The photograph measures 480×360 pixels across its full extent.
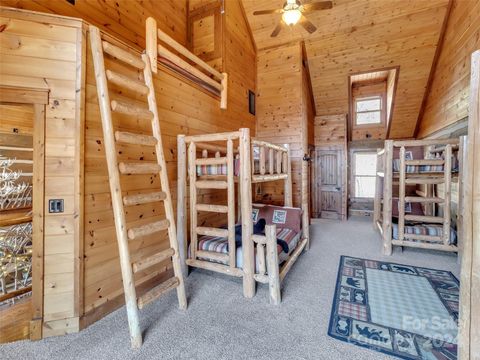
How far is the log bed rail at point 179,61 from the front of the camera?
2549mm

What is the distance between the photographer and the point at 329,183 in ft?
21.3

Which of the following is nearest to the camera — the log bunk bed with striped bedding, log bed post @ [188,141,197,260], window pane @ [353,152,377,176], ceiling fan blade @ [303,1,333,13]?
the log bunk bed with striped bedding

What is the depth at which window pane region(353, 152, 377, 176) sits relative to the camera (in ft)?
21.7

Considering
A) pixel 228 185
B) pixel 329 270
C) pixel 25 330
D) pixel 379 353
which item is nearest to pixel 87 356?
pixel 25 330

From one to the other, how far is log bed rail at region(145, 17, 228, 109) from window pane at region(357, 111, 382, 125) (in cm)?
443

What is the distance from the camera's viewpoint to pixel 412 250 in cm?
370

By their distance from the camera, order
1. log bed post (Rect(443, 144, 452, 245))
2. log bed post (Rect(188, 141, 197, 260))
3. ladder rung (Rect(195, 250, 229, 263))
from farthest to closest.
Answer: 1. log bed post (Rect(443, 144, 452, 245))
2. log bed post (Rect(188, 141, 197, 260))
3. ladder rung (Rect(195, 250, 229, 263))

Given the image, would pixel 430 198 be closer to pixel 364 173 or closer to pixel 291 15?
pixel 291 15

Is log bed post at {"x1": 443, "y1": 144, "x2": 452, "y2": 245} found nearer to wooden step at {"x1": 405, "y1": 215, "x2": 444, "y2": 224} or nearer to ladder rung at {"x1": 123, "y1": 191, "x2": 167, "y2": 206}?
wooden step at {"x1": 405, "y1": 215, "x2": 444, "y2": 224}

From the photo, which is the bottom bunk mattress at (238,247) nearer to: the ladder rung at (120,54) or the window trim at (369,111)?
the ladder rung at (120,54)

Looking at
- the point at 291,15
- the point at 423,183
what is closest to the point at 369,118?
the point at 423,183

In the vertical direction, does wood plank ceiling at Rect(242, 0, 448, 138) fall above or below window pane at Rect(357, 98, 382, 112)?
above

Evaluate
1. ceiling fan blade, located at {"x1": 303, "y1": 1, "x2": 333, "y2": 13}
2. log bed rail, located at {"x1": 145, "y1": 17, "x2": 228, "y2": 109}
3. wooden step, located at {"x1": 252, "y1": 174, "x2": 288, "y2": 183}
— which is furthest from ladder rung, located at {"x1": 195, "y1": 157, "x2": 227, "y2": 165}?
ceiling fan blade, located at {"x1": 303, "y1": 1, "x2": 333, "y2": 13}

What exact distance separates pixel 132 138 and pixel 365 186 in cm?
654
